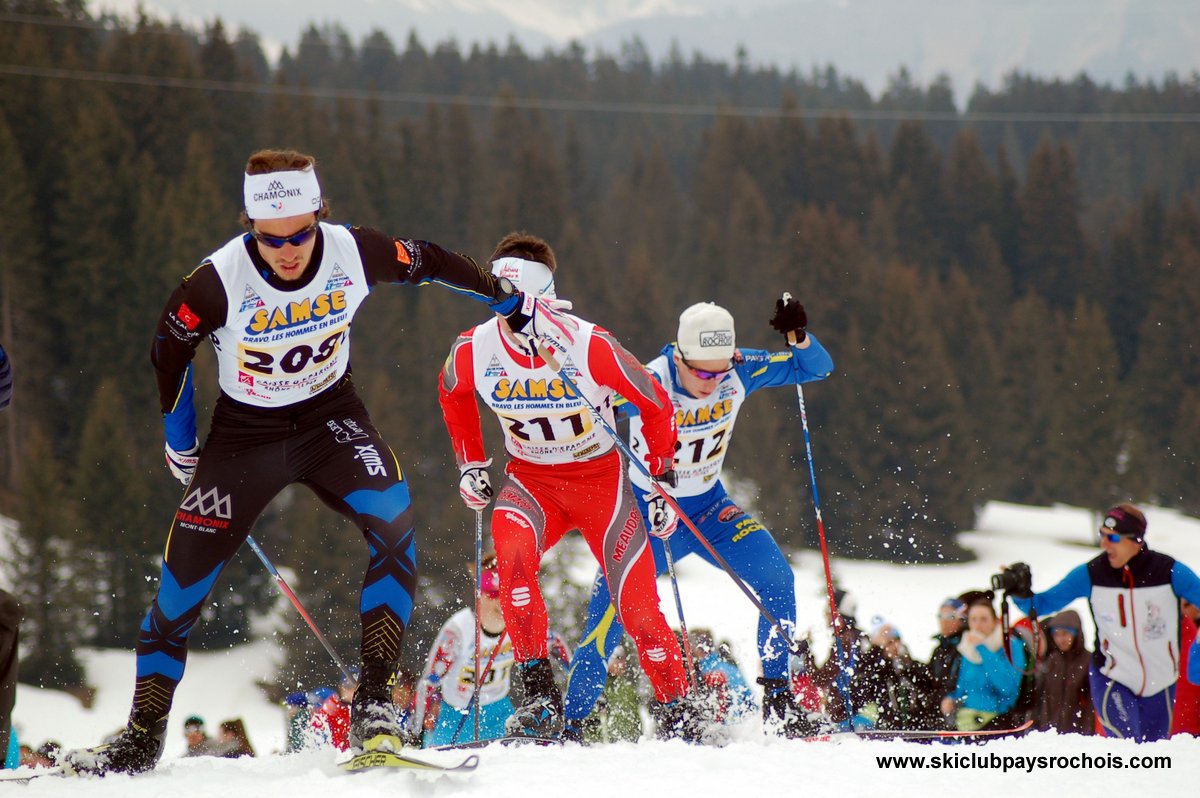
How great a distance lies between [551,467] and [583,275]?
4229cm

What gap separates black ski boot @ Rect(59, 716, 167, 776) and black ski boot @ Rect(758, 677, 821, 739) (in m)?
2.61

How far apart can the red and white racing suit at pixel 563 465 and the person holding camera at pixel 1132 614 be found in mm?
2216

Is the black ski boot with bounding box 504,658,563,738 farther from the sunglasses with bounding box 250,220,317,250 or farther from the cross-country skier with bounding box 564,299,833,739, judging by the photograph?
the sunglasses with bounding box 250,220,317,250

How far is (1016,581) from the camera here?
5.82 m

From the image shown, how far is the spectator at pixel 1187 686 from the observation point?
546cm

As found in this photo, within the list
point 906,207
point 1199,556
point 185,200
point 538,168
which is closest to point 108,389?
point 185,200

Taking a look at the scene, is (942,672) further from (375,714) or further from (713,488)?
(375,714)

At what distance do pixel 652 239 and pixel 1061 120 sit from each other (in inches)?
1243

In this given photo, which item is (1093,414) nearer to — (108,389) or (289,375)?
(108,389)

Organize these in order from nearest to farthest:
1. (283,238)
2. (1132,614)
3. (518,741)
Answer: (283,238)
(518,741)
(1132,614)

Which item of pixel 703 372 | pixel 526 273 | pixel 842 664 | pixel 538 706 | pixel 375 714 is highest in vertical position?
pixel 526 273

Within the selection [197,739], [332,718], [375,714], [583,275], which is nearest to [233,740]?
[197,739]

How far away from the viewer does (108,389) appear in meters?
34.9

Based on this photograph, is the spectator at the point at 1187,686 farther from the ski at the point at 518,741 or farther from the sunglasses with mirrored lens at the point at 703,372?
the ski at the point at 518,741
